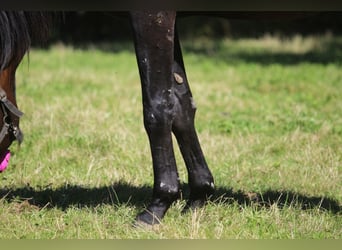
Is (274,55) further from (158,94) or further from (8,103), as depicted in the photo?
(8,103)

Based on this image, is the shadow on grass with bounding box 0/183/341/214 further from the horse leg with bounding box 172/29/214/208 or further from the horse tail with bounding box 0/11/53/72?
the horse tail with bounding box 0/11/53/72

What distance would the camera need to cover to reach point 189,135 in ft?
12.6

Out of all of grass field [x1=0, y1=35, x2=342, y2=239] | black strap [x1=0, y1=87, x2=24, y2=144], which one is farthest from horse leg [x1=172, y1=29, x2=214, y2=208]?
black strap [x1=0, y1=87, x2=24, y2=144]

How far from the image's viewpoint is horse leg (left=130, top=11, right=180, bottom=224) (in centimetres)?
334

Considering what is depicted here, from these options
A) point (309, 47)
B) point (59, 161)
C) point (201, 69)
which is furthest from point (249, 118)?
point (309, 47)

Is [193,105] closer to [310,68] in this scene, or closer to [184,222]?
[184,222]

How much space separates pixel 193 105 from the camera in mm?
3873

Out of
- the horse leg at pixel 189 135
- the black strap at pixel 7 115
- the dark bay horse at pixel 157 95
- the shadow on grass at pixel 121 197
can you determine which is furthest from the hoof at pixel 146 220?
the black strap at pixel 7 115

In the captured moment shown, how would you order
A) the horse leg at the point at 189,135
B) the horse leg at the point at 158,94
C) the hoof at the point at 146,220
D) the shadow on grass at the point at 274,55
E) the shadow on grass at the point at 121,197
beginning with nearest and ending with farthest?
the horse leg at the point at 158,94 → the hoof at the point at 146,220 → the horse leg at the point at 189,135 → the shadow on grass at the point at 121,197 → the shadow on grass at the point at 274,55

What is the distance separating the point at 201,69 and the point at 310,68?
1868 millimetres

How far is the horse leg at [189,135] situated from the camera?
3814mm

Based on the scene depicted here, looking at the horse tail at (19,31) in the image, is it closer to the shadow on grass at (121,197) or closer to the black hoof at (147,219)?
the shadow on grass at (121,197)

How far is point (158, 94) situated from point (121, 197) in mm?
1050

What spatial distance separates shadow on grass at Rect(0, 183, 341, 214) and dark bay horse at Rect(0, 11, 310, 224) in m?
0.28
